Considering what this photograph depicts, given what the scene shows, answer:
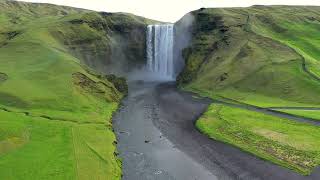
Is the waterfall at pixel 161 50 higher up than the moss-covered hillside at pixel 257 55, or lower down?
lower down

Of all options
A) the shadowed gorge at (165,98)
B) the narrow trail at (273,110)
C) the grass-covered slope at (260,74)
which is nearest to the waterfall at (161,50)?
the shadowed gorge at (165,98)

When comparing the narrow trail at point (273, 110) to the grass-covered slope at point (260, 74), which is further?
the narrow trail at point (273, 110)

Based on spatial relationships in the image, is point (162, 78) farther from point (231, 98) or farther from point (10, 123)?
point (10, 123)

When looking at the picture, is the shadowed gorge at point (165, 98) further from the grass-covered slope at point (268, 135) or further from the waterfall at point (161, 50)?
the waterfall at point (161, 50)

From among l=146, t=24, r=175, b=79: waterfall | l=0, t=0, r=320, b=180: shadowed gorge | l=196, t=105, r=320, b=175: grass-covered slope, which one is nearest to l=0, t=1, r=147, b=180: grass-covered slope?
l=0, t=0, r=320, b=180: shadowed gorge

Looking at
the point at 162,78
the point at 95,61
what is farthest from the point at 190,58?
the point at 95,61

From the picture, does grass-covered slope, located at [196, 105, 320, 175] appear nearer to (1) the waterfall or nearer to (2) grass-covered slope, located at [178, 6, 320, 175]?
(2) grass-covered slope, located at [178, 6, 320, 175]
